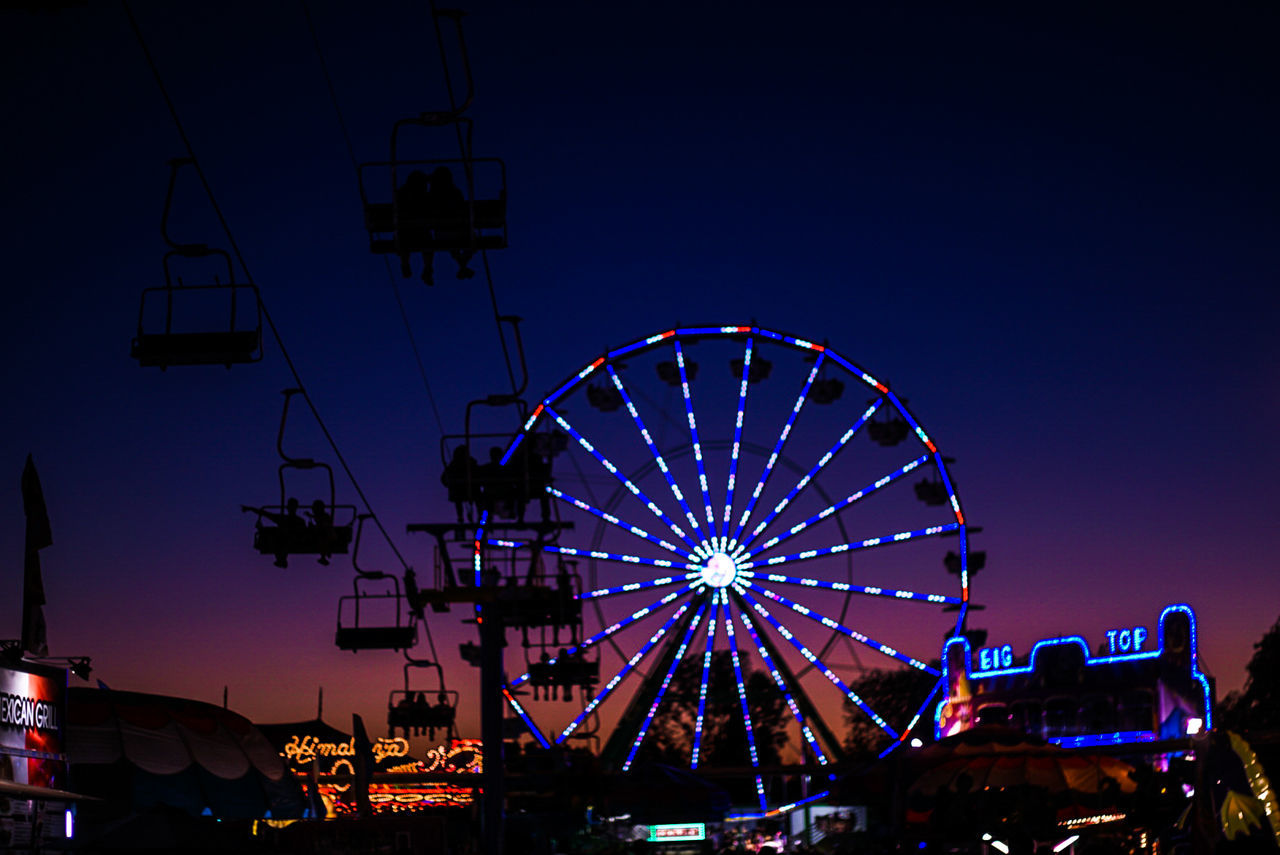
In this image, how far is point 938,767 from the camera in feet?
82.6

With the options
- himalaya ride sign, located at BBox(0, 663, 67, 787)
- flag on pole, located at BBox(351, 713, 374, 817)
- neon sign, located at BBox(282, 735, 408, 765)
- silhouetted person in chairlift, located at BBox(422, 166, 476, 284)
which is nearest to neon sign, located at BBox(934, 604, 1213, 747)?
neon sign, located at BBox(282, 735, 408, 765)

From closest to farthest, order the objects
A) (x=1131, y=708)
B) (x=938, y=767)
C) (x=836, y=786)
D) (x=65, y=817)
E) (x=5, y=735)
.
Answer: (x=5, y=735) < (x=65, y=817) < (x=938, y=767) < (x=836, y=786) < (x=1131, y=708)

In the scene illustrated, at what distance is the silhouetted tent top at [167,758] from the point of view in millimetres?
20078

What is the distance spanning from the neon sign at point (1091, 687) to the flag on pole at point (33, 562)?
81.4ft

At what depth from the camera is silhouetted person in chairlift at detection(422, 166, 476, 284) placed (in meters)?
11.6

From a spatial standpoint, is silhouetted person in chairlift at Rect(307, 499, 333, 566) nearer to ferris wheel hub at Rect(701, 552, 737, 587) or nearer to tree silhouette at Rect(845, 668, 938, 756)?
ferris wheel hub at Rect(701, 552, 737, 587)

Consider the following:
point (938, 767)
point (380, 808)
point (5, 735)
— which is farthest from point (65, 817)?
point (380, 808)

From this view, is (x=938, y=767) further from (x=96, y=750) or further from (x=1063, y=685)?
(x=1063, y=685)

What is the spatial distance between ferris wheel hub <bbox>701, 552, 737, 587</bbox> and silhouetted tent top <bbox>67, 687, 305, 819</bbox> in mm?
12775

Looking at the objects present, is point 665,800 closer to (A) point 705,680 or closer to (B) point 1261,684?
(A) point 705,680

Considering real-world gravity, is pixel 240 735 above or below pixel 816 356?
below

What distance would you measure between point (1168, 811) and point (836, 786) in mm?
14939

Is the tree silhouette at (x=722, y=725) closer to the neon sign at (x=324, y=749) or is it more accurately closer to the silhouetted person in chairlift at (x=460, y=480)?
the neon sign at (x=324, y=749)

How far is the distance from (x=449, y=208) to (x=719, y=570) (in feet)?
77.3
